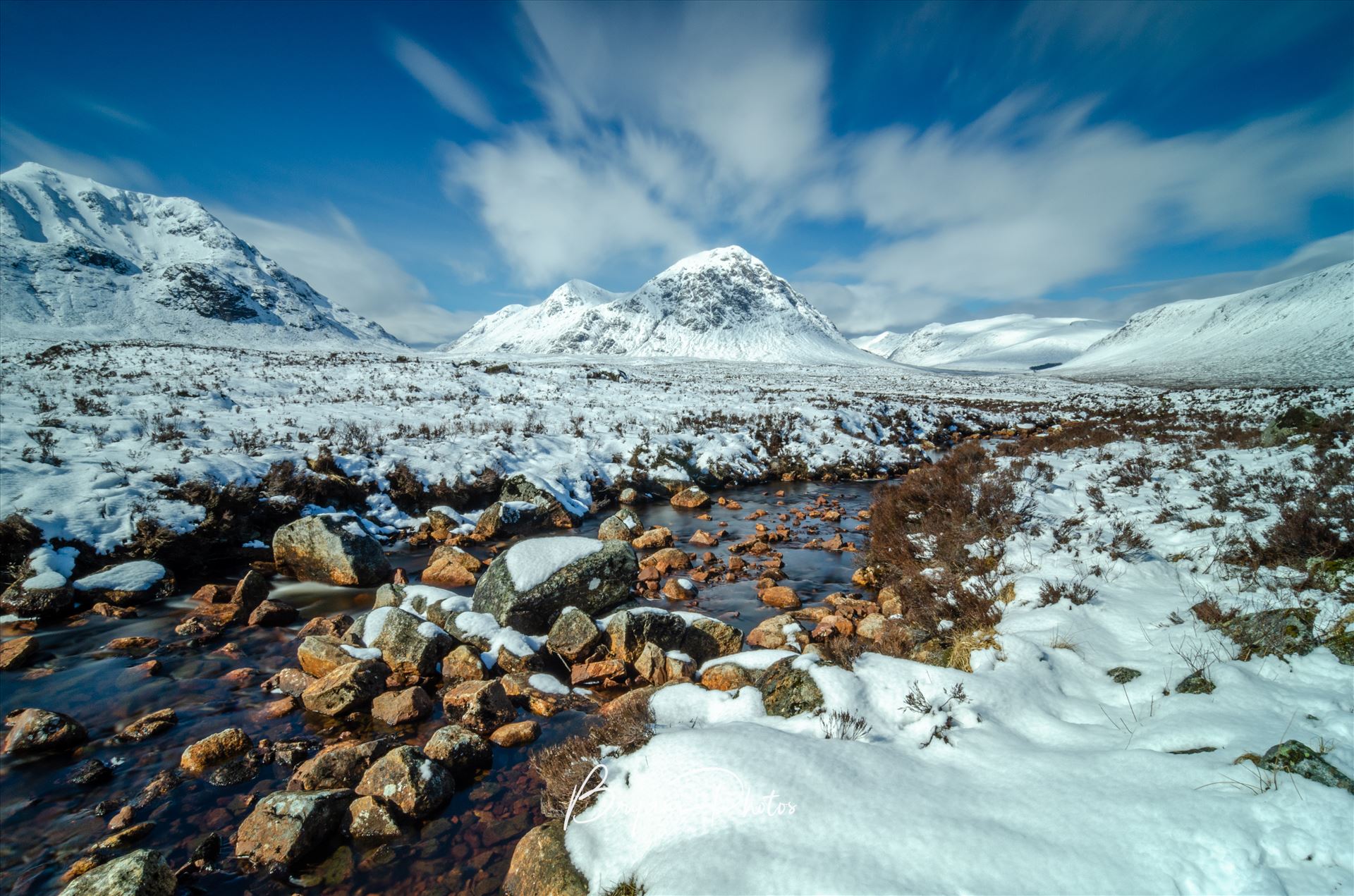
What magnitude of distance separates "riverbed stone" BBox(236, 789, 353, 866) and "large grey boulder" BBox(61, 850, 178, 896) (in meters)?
0.51

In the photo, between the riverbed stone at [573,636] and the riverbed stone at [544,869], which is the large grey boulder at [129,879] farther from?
A: the riverbed stone at [573,636]

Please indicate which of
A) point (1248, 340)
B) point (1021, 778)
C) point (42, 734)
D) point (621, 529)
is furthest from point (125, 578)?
point (1248, 340)

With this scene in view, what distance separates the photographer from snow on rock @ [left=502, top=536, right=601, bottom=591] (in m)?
7.51

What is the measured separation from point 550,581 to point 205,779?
3940mm

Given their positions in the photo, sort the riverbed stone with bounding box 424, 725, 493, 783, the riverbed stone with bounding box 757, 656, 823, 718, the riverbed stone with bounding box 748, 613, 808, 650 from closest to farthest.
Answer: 1. the riverbed stone with bounding box 757, 656, 823, 718
2. the riverbed stone with bounding box 424, 725, 493, 783
3. the riverbed stone with bounding box 748, 613, 808, 650

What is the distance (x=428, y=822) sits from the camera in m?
4.32

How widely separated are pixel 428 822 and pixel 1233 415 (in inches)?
1088

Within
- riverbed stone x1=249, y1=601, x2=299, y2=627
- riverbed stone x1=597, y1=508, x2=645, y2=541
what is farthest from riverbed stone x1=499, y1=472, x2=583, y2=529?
riverbed stone x1=249, y1=601, x2=299, y2=627

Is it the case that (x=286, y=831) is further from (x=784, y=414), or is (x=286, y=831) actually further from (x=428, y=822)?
(x=784, y=414)

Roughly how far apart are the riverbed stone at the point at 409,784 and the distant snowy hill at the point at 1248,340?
69.8 meters

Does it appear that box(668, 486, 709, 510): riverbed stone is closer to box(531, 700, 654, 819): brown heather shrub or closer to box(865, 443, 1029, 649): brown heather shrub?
box(865, 443, 1029, 649): brown heather shrub

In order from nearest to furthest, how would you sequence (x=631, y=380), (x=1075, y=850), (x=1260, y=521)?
(x=1075, y=850), (x=1260, y=521), (x=631, y=380)

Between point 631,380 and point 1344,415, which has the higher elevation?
point 631,380

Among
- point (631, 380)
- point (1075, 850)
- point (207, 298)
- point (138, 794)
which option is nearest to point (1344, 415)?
point (1075, 850)
